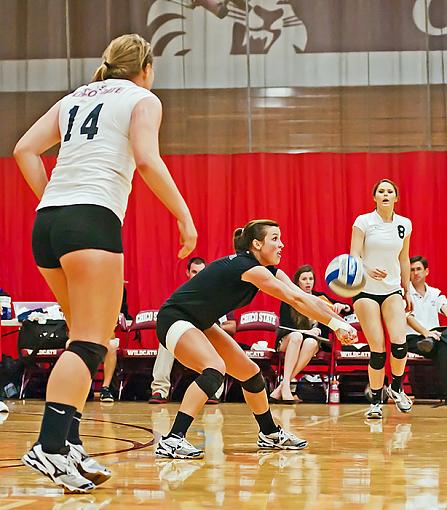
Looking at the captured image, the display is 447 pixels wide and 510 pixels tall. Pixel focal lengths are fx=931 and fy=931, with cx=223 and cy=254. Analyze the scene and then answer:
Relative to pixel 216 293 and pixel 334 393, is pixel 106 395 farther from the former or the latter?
pixel 216 293

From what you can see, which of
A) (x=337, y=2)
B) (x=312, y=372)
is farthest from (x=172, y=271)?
(x=337, y=2)

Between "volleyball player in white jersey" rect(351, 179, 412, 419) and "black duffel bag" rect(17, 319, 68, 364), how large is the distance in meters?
3.89

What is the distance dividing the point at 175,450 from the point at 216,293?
3.07ft

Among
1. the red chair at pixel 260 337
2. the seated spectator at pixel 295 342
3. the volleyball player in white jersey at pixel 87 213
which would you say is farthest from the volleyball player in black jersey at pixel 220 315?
the red chair at pixel 260 337

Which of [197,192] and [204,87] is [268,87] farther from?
[197,192]

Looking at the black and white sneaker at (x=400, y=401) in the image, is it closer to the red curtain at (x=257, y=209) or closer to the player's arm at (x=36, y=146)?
the red curtain at (x=257, y=209)

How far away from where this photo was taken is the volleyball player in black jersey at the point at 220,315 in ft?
16.6

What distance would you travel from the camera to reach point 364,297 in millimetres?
8070

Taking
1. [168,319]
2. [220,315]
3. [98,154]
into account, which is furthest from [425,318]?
[98,154]

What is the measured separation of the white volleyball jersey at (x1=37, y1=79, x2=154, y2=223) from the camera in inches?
147

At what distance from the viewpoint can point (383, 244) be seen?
824 cm

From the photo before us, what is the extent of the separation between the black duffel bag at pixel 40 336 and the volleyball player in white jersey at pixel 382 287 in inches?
153

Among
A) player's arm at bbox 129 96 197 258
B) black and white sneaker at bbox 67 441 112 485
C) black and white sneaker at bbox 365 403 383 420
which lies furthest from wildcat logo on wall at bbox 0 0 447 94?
black and white sneaker at bbox 67 441 112 485

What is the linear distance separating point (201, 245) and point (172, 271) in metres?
0.50
